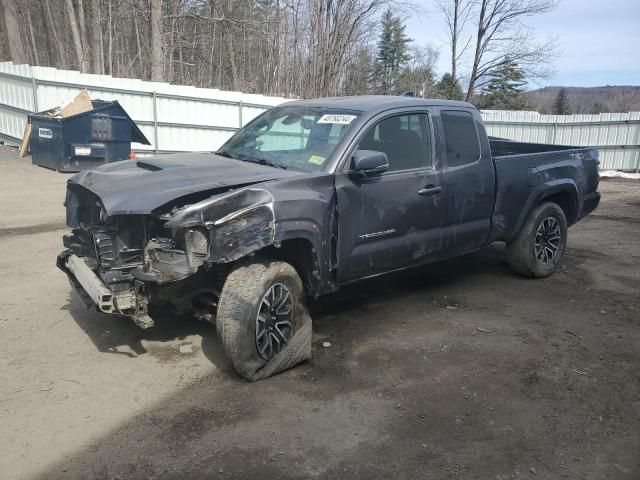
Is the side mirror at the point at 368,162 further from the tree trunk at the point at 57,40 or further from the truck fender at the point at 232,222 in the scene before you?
the tree trunk at the point at 57,40

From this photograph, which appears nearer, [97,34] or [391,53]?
[97,34]

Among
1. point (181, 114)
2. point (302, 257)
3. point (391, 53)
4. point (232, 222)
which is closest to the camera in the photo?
point (232, 222)

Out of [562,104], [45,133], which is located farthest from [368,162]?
[562,104]

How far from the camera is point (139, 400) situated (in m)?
3.56

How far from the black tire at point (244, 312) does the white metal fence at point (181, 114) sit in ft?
41.1

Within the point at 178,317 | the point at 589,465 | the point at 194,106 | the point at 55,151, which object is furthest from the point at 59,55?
the point at 589,465

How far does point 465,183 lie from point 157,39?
1666 cm

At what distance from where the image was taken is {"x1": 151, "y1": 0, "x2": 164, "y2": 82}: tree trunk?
18.6 m

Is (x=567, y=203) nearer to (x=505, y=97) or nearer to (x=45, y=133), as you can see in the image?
(x=45, y=133)

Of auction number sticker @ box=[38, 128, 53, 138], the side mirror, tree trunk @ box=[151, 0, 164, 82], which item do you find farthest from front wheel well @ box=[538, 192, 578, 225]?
tree trunk @ box=[151, 0, 164, 82]

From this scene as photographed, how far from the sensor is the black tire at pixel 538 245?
608 cm

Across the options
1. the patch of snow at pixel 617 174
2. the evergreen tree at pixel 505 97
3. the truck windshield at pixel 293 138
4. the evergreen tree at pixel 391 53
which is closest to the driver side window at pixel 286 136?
the truck windshield at pixel 293 138

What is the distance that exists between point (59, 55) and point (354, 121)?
4028 centimetres

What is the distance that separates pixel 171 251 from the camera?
3.64 meters
